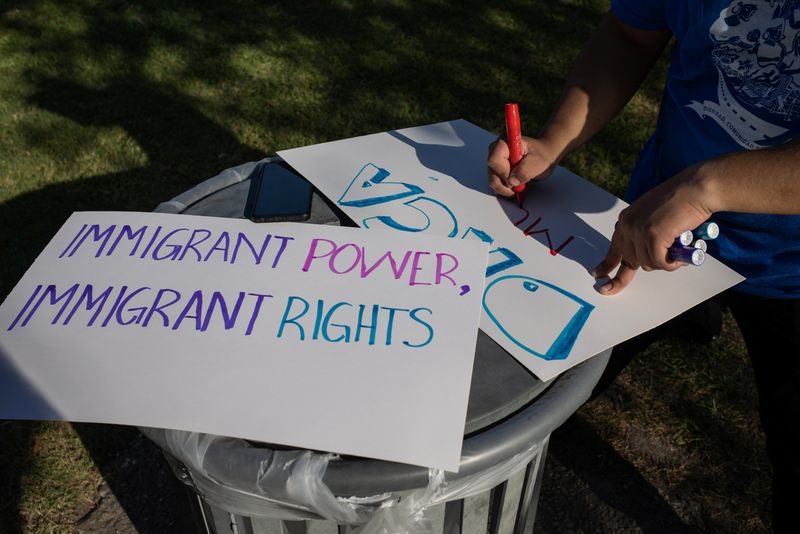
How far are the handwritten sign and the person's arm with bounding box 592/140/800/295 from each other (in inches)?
8.4

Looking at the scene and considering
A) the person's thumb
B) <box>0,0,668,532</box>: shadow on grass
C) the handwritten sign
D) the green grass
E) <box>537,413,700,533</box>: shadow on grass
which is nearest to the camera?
the handwritten sign

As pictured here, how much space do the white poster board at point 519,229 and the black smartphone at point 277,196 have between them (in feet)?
0.10

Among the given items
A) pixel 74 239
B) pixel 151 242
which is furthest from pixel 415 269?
pixel 74 239

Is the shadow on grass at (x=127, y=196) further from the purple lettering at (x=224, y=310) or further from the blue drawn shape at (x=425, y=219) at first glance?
the blue drawn shape at (x=425, y=219)

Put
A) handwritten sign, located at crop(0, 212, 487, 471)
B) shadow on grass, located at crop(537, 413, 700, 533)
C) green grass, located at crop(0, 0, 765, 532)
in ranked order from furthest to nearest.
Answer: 1. green grass, located at crop(0, 0, 765, 532)
2. shadow on grass, located at crop(537, 413, 700, 533)
3. handwritten sign, located at crop(0, 212, 487, 471)

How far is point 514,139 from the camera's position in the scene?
1.01m

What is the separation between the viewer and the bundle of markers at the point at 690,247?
0.81m

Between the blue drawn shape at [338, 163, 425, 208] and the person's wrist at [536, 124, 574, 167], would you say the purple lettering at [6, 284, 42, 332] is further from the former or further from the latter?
the person's wrist at [536, 124, 574, 167]

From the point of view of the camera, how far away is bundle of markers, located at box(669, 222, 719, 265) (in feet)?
2.66

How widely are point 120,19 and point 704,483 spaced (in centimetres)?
345

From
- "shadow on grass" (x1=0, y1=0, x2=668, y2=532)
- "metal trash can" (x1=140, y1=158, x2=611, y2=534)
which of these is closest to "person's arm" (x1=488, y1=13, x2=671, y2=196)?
"metal trash can" (x1=140, y1=158, x2=611, y2=534)

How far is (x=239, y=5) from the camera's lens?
373 centimetres

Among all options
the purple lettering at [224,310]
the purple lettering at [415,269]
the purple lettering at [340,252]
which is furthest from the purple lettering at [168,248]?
the purple lettering at [415,269]

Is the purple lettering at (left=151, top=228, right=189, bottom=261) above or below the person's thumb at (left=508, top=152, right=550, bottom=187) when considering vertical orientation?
below
